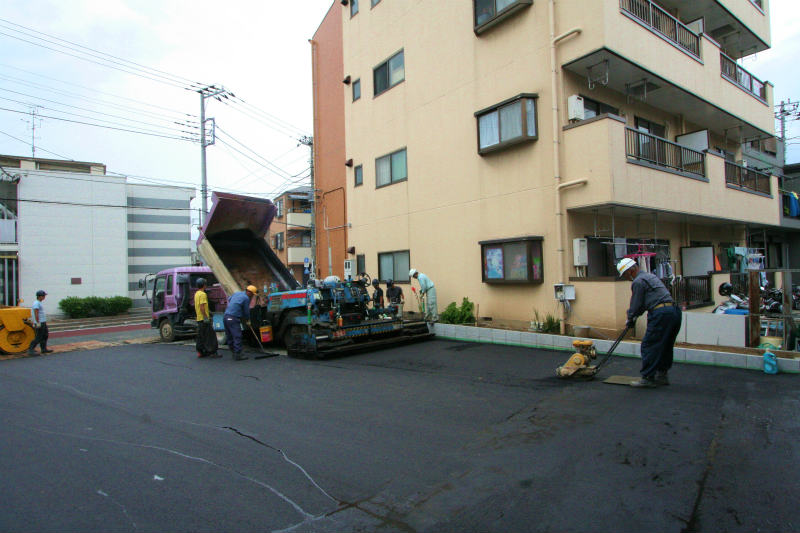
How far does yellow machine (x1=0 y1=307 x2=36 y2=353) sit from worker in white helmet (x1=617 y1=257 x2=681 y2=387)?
14.5m

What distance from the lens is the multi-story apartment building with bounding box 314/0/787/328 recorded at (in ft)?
33.3

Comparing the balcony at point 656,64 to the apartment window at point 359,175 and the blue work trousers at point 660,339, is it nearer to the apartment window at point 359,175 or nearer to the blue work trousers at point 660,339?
the blue work trousers at point 660,339

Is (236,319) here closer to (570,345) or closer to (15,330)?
(15,330)

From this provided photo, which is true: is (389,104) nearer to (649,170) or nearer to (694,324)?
(649,170)

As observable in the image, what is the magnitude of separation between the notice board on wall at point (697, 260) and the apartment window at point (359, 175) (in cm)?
1089

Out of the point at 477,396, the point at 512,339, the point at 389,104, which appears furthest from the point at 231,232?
the point at 477,396

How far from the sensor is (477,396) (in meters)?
6.21

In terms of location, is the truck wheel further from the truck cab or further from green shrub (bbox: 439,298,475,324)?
green shrub (bbox: 439,298,475,324)

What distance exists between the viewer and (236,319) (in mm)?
10156

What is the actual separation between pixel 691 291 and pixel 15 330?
58.0 feet

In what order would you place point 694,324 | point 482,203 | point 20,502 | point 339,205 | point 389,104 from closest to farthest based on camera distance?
1. point 20,502
2. point 694,324
3. point 482,203
4. point 389,104
5. point 339,205

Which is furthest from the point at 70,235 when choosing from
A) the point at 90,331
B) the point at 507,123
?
the point at 507,123

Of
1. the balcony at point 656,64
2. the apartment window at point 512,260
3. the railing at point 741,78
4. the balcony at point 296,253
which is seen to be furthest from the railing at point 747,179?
the balcony at point 296,253

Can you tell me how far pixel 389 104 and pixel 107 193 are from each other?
2458 centimetres
